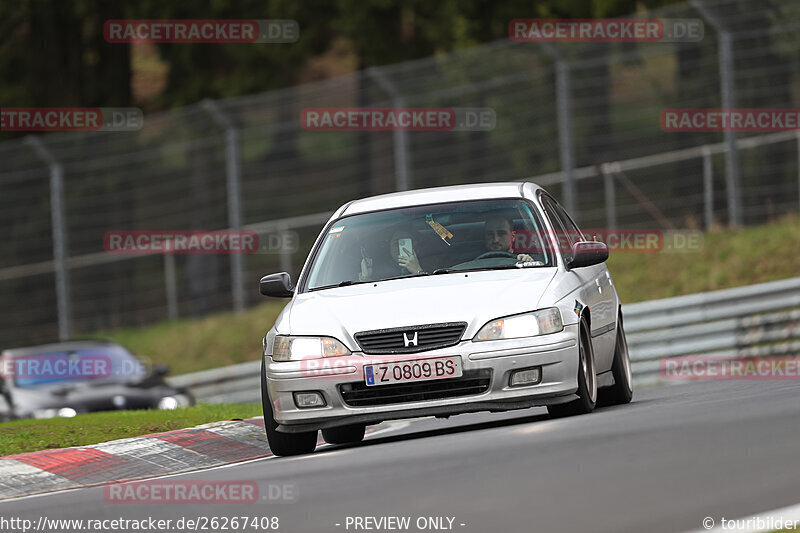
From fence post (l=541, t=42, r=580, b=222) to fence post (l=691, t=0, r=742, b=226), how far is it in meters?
1.82

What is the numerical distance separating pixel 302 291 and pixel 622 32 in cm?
1191

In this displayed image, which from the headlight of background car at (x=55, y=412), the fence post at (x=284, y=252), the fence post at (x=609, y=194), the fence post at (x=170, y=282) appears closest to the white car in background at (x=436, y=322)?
the headlight of background car at (x=55, y=412)

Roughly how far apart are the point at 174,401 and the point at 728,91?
7.97 meters

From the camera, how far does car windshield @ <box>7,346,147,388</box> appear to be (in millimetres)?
20078

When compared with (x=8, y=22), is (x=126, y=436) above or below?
below

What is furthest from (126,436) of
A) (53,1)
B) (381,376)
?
(53,1)

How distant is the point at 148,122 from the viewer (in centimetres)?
2495

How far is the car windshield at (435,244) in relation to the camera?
37.1 ft

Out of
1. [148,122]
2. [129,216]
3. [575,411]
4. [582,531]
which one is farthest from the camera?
[129,216]

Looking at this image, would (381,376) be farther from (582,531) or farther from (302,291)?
(582,531)

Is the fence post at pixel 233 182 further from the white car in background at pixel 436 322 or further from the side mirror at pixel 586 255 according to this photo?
the side mirror at pixel 586 255

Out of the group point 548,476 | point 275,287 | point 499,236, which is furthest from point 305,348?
point 548,476

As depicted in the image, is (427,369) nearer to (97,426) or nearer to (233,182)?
(97,426)

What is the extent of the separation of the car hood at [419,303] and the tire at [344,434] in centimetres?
120
